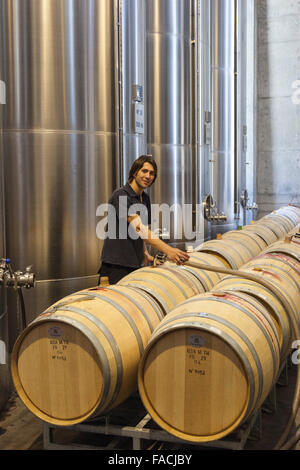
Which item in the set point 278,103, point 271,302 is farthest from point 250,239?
point 278,103

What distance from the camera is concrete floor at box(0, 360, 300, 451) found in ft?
12.5

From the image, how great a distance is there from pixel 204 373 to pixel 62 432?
1383mm

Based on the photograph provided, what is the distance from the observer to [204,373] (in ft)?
10.2

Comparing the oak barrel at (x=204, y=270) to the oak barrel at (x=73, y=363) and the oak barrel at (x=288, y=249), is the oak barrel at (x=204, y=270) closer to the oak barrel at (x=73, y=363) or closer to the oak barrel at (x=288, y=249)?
the oak barrel at (x=288, y=249)

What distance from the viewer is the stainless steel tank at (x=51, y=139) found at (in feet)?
18.1

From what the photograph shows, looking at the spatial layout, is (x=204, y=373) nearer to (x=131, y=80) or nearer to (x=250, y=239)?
(x=250, y=239)

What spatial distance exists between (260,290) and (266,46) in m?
11.6

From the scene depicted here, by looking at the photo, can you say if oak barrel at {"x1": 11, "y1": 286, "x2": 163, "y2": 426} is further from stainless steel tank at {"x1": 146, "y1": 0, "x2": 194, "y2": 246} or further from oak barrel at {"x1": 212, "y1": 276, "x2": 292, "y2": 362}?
stainless steel tank at {"x1": 146, "y1": 0, "x2": 194, "y2": 246}

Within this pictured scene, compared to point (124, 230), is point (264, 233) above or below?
below

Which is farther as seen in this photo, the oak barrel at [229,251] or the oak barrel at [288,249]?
the oak barrel at [229,251]

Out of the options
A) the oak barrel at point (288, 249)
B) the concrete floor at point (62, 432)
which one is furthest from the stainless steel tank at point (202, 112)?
the concrete floor at point (62, 432)

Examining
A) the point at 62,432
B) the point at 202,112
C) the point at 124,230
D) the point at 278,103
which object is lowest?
the point at 62,432

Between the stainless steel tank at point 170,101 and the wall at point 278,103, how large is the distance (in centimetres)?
659

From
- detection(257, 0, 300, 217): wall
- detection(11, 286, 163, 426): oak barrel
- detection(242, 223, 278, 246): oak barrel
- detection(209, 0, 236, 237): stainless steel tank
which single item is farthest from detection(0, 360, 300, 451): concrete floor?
detection(257, 0, 300, 217): wall
